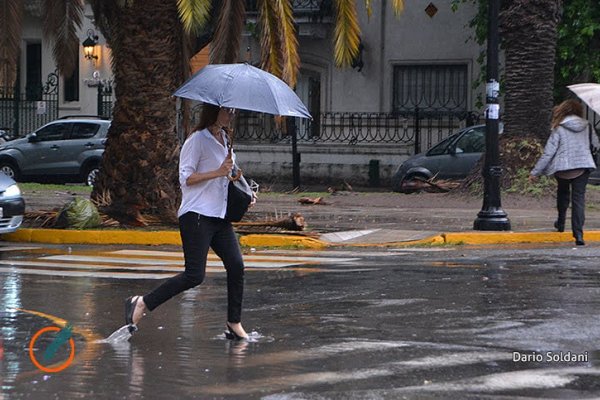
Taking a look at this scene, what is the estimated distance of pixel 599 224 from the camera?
670 inches

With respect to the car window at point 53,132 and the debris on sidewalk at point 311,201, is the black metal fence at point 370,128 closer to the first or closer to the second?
the car window at point 53,132

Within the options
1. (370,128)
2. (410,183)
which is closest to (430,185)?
(410,183)

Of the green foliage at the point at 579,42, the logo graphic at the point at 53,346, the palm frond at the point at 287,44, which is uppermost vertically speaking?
the green foliage at the point at 579,42

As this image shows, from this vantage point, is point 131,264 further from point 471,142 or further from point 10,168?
point 10,168

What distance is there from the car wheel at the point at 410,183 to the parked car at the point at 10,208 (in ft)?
33.8

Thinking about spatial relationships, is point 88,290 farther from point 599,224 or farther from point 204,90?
point 599,224

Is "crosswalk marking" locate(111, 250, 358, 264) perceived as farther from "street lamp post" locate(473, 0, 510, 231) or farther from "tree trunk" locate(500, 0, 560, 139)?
"tree trunk" locate(500, 0, 560, 139)

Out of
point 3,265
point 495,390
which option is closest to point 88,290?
point 3,265

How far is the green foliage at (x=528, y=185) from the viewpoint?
20.3 metres

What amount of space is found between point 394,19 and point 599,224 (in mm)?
14906

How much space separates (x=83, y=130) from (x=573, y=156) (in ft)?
58.2

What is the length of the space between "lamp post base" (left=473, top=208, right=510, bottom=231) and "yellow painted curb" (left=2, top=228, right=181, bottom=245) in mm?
3992

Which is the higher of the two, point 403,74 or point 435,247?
point 403,74

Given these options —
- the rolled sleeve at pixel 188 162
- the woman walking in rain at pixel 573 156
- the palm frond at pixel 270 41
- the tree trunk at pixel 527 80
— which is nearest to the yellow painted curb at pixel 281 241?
the palm frond at pixel 270 41
